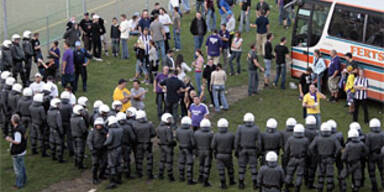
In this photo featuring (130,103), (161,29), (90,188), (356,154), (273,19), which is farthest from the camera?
(273,19)

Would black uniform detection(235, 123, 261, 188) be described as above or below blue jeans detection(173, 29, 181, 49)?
below

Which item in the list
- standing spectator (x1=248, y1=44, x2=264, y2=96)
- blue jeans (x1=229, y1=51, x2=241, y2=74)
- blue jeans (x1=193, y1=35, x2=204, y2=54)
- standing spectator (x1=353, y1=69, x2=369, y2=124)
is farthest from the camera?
blue jeans (x1=193, y1=35, x2=204, y2=54)

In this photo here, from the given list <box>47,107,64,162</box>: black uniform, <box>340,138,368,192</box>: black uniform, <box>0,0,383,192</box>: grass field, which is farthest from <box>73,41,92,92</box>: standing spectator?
<box>340,138,368,192</box>: black uniform

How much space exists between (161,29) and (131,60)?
7.27ft

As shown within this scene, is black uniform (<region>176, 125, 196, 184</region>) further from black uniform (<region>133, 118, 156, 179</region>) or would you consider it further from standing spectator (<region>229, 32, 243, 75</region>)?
standing spectator (<region>229, 32, 243, 75</region>)

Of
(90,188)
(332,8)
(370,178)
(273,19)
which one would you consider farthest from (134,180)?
(273,19)

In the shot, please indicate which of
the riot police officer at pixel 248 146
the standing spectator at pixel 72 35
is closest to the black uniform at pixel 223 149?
Answer: the riot police officer at pixel 248 146

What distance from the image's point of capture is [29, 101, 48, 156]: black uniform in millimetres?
19984

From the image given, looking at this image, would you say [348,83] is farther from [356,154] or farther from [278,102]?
[356,154]

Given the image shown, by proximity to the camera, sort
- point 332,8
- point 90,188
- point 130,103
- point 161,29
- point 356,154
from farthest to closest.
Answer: point 161,29 → point 332,8 → point 130,103 → point 90,188 → point 356,154

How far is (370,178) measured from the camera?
17.4 metres

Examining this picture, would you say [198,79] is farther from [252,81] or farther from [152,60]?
[152,60]

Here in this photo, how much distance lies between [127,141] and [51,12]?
1412cm

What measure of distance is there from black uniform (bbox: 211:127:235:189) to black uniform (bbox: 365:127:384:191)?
2976mm
